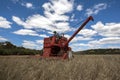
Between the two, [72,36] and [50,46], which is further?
[72,36]

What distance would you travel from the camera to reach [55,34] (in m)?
19.0

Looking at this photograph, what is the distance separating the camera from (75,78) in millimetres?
4004

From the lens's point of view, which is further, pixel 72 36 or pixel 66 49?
pixel 72 36

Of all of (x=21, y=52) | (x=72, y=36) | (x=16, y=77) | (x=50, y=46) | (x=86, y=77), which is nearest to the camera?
(x=16, y=77)

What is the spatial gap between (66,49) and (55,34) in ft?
7.00

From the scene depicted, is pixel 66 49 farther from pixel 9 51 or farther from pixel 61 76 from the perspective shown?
pixel 9 51

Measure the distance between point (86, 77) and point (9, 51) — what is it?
1390 inches

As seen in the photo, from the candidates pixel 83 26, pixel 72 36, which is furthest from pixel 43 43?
pixel 83 26

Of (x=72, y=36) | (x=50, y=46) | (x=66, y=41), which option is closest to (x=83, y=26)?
(x=72, y=36)

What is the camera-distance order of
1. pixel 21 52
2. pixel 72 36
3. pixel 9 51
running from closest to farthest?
pixel 72 36 < pixel 9 51 < pixel 21 52

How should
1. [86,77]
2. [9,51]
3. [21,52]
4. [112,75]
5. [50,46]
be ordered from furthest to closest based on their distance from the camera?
[21,52] < [9,51] < [50,46] < [112,75] < [86,77]

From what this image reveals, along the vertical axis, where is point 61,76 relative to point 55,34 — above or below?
below

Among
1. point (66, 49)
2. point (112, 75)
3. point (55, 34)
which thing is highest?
point (55, 34)

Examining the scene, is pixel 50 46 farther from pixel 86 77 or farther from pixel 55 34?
pixel 86 77
